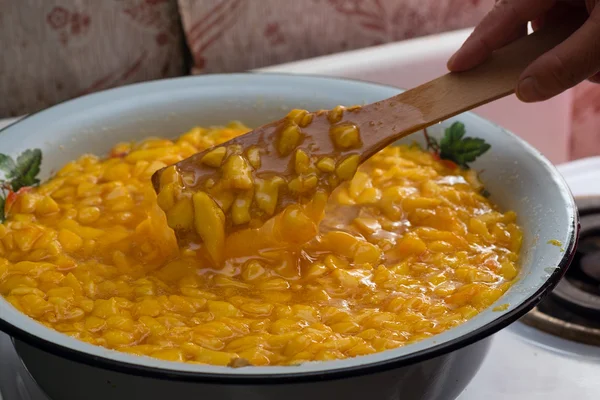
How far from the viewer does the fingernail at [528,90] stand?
3.28ft

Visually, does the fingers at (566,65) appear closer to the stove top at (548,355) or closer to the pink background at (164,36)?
the stove top at (548,355)

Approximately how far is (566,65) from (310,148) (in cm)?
38

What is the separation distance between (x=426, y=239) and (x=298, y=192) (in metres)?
0.22

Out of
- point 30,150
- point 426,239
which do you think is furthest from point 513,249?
point 30,150

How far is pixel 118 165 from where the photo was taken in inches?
52.9

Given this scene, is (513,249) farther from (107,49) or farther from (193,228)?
(107,49)

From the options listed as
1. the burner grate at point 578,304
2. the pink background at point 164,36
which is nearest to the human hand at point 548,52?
the burner grate at point 578,304

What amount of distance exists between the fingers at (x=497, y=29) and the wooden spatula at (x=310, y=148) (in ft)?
0.06

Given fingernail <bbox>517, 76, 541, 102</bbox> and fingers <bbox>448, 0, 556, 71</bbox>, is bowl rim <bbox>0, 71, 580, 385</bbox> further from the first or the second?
fingers <bbox>448, 0, 556, 71</bbox>

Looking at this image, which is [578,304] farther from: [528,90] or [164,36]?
[164,36]

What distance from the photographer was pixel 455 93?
3.65 ft

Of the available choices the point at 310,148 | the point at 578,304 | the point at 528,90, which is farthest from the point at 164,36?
the point at 578,304

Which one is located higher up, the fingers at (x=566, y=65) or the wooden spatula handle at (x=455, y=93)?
the fingers at (x=566, y=65)

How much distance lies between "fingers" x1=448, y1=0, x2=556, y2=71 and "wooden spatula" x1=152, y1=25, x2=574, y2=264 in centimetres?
2
